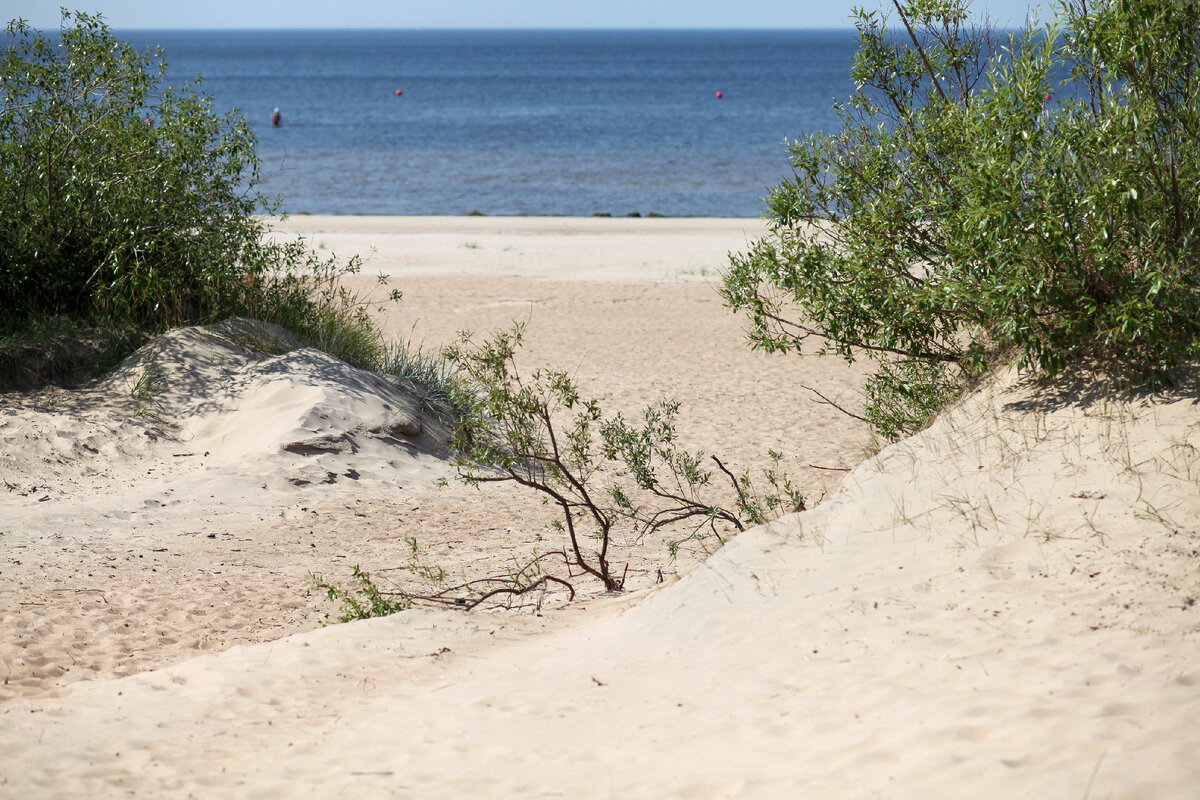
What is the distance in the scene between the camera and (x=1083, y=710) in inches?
132

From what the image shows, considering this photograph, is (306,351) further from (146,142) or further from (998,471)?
(998,471)

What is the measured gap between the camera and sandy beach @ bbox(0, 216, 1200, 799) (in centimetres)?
345

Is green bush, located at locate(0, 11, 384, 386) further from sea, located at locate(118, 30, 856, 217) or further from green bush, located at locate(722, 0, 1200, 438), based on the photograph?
green bush, located at locate(722, 0, 1200, 438)

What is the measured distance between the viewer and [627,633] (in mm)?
4910

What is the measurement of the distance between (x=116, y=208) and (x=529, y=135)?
4861cm

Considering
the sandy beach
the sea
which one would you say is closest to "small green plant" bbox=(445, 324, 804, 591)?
the sandy beach

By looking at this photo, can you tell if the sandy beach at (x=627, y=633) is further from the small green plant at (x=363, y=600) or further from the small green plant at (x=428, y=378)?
the small green plant at (x=428, y=378)

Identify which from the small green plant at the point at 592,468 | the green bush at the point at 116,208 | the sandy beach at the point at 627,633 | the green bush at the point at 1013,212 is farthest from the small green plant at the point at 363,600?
the green bush at the point at 116,208

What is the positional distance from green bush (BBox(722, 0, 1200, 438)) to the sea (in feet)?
Answer: 2.57

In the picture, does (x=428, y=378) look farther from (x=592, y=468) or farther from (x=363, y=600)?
(x=363, y=600)

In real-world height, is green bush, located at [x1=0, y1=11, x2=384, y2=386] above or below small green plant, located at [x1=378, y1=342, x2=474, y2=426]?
above

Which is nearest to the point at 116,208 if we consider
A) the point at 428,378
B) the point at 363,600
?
the point at 428,378

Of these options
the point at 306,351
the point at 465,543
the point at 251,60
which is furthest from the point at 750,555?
the point at 251,60

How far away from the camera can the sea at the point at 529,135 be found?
117 ft
